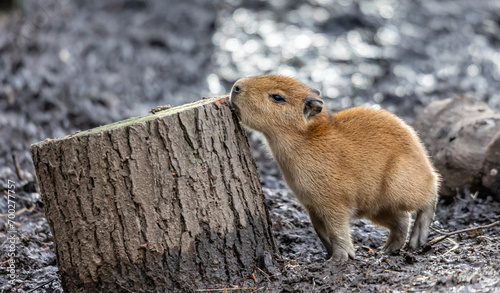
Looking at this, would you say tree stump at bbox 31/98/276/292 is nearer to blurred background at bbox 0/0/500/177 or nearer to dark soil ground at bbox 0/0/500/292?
dark soil ground at bbox 0/0/500/292

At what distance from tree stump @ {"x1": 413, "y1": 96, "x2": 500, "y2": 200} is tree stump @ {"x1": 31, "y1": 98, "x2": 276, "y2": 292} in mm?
3156

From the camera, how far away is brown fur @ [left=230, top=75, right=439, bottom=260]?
480 cm

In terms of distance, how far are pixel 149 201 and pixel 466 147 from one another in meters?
3.97

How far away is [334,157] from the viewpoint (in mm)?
4840

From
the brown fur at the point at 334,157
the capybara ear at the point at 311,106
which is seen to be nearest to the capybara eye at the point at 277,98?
the brown fur at the point at 334,157

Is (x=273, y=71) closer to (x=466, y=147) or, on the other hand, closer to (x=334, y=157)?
(x=466, y=147)

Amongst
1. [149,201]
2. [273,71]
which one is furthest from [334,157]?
[273,71]

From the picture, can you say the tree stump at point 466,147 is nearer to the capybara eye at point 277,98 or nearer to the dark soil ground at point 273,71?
the dark soil ground at point 273,71

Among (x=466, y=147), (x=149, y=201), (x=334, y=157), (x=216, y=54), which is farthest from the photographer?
(x=216, y=54)

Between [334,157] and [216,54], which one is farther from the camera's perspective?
[216,54]

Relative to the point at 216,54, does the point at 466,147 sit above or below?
below

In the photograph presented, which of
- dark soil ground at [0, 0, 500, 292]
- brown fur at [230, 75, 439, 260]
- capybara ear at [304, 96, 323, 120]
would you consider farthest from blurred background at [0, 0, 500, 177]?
capybara ear at [304, 96, 323, 120]

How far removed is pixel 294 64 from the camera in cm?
1252

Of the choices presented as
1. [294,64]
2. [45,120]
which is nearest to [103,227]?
[45,120]
